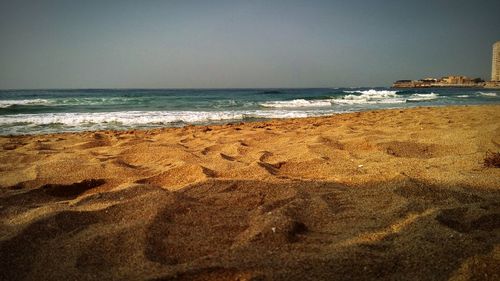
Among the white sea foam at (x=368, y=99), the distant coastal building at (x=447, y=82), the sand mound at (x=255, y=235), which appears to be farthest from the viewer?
the distant coastal building at (x=447, y=82)

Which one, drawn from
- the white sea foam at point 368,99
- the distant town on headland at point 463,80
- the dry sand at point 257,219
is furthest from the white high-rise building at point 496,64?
the dry sand at point 257,219

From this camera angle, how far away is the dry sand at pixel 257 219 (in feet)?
5.06

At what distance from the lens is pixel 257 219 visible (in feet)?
6.71

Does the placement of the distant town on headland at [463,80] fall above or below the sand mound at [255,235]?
above

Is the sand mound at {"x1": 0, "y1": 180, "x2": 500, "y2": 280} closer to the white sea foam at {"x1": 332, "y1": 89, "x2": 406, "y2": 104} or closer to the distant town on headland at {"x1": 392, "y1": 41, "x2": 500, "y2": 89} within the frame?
the white sea foam at {"x1": 332, "y1": 89, "x2": 406, "y2": 104}

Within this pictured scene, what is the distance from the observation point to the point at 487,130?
4.68 meters

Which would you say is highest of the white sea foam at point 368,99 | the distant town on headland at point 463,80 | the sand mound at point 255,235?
the distant town on headland at point 463,80

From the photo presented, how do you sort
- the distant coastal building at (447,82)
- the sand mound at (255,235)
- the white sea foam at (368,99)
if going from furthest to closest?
→ the distant coastal building at (447,82), the white sea foam at (368,99), the sand mound at (255,235)

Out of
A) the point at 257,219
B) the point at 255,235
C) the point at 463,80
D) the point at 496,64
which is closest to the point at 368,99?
the point at 257,219

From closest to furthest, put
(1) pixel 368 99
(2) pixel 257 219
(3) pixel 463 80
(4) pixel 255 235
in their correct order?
(4) pixel 255 235 < (2) pixel 257 219 < (1) pixel 368 99 < (3) pixel 463 80

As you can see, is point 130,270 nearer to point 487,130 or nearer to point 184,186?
point 184,186

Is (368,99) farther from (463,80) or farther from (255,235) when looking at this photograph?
(463,80)

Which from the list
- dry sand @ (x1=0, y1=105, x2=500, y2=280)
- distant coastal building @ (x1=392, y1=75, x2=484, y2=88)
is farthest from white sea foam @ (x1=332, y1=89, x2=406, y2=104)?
distant coastal building @ (x1=392, y1=75, x2=484, y2=88)

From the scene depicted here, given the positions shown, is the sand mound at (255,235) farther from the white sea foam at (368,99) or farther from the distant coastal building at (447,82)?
the distant coastal building at (447,82)
